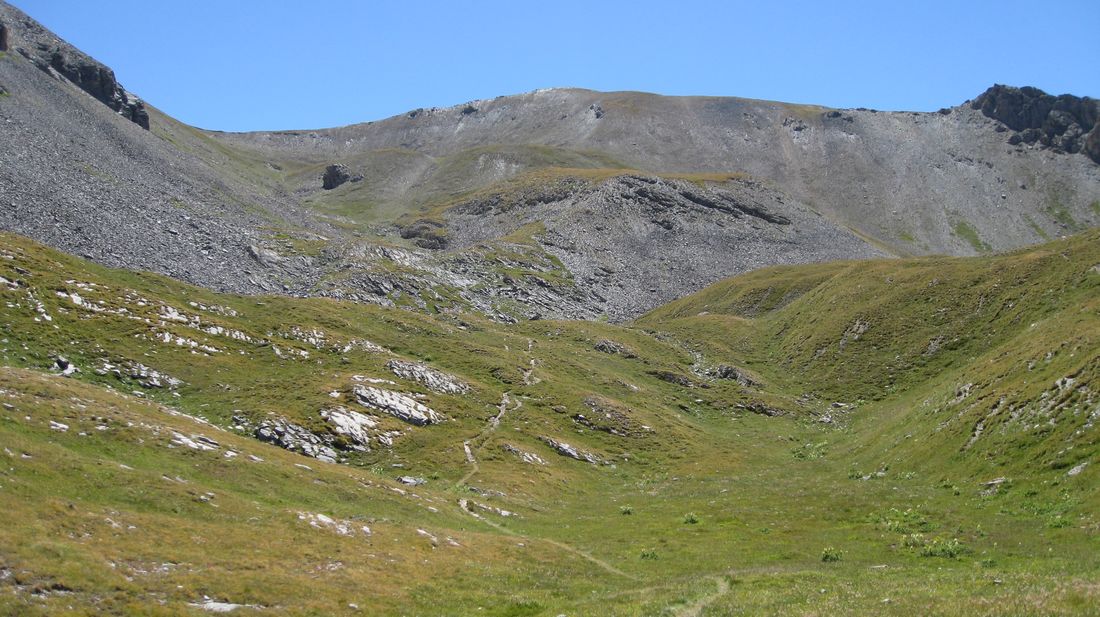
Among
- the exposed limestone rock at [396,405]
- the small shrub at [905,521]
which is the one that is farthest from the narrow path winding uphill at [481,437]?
the small shrub at [905,521]

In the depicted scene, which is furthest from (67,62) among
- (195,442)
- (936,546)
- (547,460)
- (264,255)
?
(936,546)

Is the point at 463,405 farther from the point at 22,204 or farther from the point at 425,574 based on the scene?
the point at 22,204

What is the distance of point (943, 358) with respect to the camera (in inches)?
3179

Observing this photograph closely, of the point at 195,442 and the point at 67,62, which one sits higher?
the point at 67,62

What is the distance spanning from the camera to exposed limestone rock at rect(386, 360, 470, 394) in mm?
70375

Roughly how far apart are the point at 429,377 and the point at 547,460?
15786 mm

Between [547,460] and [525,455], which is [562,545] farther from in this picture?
[547,460]

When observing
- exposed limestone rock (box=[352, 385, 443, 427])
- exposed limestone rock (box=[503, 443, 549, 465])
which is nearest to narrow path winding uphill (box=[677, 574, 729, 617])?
exposed limestone rock (box=[503, 443, 549, 465])

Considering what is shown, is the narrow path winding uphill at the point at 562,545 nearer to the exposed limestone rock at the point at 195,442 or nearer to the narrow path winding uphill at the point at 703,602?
the narrow path winding uphill at the point at 703,602

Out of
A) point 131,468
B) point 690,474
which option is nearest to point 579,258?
point 690,474

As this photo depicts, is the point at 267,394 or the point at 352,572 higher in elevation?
the point at 267,394

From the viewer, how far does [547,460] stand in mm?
61844

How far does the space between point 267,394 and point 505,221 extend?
451 feet

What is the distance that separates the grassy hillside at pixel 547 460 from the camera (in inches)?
1014
